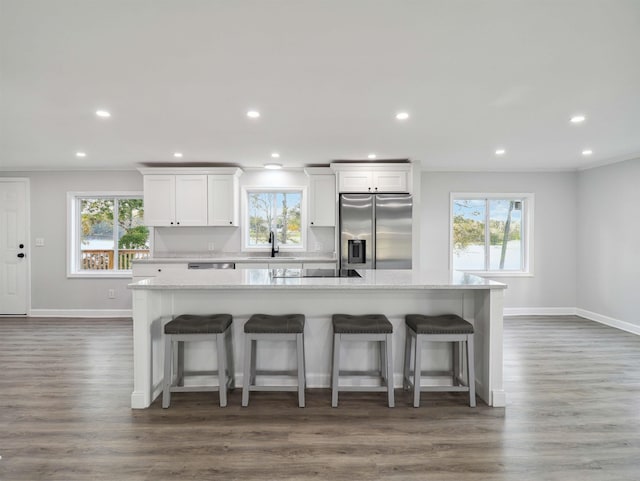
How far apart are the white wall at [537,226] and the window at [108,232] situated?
15.3 ft

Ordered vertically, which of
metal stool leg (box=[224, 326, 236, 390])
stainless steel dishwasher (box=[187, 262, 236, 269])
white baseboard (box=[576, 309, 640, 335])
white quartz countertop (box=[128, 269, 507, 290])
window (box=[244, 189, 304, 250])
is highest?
window (box=[244, 189, 304, 250])

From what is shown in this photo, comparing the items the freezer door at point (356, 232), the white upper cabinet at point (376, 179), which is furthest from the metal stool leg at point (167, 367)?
the white upper cabinet at point (376, 179)

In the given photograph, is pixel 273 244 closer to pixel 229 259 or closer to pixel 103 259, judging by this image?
pixel 229 259

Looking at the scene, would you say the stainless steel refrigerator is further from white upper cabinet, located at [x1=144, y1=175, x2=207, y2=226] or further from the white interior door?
the white interior door

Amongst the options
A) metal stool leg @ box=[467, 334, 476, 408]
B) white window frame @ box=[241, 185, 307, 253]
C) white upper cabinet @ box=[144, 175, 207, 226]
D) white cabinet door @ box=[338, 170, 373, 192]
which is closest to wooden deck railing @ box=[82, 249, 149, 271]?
white upper cabinet @ box=[144, 175, 207, 226]

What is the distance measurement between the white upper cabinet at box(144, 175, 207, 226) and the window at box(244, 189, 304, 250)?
810 mm

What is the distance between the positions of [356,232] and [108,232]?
4049mm

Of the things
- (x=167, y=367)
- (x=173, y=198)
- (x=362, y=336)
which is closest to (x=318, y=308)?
(x=362, y=336)

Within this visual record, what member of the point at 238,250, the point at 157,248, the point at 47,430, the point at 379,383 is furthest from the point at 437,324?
the point at 157,248

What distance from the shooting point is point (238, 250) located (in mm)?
5547

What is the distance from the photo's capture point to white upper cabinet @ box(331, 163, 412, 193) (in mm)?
4930

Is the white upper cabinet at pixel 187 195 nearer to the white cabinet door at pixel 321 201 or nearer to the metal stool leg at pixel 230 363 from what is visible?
the white cabinet door at pixel 321 201

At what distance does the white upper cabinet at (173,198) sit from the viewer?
5.12m

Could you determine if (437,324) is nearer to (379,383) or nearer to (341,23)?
(379,383)
